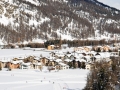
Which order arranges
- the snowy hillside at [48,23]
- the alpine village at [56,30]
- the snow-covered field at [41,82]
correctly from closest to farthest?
1. the snow-covered field at [41,82]
2. the alpine village at [56,30]
3. the snowy hillside at [48,23]

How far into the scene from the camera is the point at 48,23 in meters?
112

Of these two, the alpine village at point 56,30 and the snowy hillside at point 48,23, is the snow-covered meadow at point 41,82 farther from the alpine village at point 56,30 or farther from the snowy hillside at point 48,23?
the snowy hillside at point 48,23

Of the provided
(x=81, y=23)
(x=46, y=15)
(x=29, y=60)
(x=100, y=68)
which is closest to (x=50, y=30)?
(x=46, y=15)

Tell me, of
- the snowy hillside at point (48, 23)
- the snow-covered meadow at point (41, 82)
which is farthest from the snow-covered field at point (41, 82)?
the snowy hillside at point (48, 23)

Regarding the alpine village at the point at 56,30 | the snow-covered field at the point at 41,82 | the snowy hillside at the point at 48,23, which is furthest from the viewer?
the snowy hillside at the point at 48,23

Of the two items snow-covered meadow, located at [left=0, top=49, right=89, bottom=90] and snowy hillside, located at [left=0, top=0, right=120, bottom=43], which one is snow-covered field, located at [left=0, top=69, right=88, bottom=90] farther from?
snowy hillside, located at [left=0, top=0, right=120, bottom=43]

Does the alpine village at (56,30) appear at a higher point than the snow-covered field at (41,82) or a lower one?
higher

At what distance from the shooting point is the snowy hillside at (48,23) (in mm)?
96812

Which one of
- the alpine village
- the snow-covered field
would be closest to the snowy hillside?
the alpine village

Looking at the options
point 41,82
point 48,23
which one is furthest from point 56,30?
point 41,82

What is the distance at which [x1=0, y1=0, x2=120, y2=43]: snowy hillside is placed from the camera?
96812 millimetres

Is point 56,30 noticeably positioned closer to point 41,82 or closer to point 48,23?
point 48,23

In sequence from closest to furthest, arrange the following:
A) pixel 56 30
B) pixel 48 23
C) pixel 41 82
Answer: pixel 41 82
pixel 56 30
pixel 48 23

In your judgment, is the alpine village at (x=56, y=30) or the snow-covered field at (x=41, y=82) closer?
the snow-covered field at (x=41, y=82)
